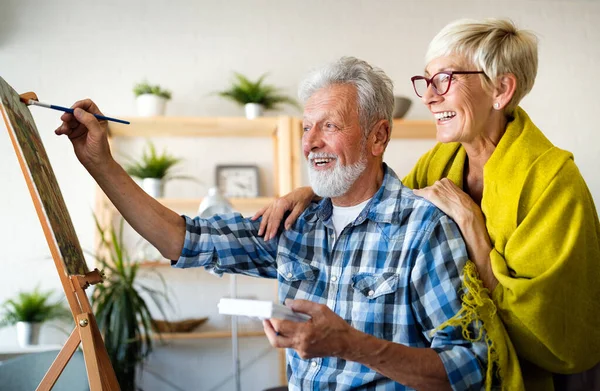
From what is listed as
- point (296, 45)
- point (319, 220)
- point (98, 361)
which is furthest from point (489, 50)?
point (296, 45)

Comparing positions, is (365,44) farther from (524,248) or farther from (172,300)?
(524,248)

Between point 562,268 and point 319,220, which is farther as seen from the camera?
point 319,220

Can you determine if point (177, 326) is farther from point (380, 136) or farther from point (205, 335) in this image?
point (380, 136)

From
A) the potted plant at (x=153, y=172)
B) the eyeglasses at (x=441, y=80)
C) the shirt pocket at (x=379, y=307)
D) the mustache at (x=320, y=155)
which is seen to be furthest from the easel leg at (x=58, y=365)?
the potted plant at (x=153, y=172)

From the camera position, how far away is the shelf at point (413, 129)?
13.0ft

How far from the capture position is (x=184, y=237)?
68.4 inches

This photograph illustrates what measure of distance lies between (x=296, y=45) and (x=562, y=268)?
3.16m

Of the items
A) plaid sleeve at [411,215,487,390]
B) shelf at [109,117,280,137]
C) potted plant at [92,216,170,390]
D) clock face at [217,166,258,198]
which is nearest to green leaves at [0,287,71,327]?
potted plant at [92,216,170,390]

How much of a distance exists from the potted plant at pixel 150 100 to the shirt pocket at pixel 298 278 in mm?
2261

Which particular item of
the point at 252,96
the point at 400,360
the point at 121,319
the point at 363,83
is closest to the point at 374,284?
the point at 400,360

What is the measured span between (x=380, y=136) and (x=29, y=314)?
104 inches

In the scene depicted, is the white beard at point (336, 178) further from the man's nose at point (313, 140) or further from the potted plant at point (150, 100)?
the potted plant at point (150, 100)

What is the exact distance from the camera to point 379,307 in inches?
60.9

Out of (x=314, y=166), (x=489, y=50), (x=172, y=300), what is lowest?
(x=172, y=300)
